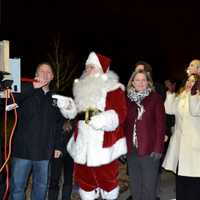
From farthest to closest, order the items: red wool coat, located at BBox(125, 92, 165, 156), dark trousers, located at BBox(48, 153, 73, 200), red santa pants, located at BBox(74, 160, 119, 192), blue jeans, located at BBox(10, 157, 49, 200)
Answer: dark trousers, located at BBox(48, 153, 73, 200) → red santa pants, located at BBox(74, 160, 119, 192) → red wool coat, located at BBox(125, 92, 165, 156) → blue jeans, located at BBox(10, 157, 49, 200)

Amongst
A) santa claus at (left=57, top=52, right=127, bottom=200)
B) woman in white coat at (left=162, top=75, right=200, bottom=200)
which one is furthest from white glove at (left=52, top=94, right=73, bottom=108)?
woman in white coat at (left=162, top=75, right=200, bottom=200)

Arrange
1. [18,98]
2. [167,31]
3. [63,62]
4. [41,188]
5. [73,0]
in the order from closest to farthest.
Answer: [18,98] < [41,188] < [167,31] < [73,0] < [63,62]

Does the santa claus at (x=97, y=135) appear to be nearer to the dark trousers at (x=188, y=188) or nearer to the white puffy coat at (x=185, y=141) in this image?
the white puffy coat at (x=185, y=141)

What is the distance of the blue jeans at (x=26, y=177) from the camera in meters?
4.75

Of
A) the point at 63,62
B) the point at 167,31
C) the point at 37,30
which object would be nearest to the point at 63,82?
the point at 63,62

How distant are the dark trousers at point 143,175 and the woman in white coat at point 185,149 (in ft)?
0.86

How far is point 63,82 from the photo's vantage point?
31.4m

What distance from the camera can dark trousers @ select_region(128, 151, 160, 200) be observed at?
4969 millimetres

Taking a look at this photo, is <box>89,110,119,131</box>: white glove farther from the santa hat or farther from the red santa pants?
the santa hat

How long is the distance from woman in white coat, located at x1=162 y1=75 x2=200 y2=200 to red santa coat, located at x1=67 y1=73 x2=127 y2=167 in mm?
631

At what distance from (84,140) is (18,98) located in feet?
3.15

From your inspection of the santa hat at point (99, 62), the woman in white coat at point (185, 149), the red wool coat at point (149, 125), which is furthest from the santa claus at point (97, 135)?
the woman in white coat at point (185, 149)

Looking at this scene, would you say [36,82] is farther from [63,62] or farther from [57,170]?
[63,62]

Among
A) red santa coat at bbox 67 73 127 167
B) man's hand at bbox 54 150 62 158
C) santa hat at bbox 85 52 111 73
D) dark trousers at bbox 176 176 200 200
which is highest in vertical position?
santa hat at bbox 85 52 111 73
